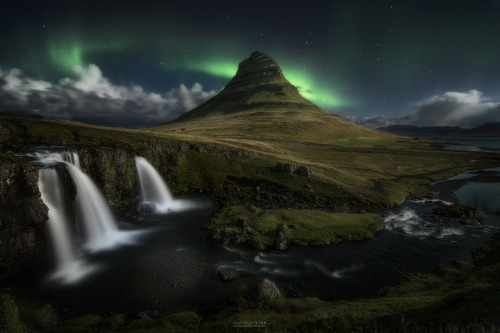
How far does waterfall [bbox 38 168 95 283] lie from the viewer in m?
21.9

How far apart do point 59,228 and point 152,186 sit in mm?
18322

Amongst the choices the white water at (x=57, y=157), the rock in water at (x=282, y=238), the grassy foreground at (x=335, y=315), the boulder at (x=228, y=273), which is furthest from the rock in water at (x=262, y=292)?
the white water at (x=57, y=157)

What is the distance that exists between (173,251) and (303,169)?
3448 centimetres

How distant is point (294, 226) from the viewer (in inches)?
1187

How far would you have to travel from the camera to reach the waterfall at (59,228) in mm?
21859

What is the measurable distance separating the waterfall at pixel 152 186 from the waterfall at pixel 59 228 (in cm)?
1424

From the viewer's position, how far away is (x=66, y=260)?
23203 millimetres

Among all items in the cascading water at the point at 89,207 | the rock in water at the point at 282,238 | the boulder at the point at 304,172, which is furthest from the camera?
the boulder at the point at 304,172

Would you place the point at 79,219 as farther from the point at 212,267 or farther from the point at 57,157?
the point at 212,267

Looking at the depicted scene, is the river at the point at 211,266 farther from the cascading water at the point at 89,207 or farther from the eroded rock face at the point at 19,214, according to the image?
the cascading water at the point at 89,207

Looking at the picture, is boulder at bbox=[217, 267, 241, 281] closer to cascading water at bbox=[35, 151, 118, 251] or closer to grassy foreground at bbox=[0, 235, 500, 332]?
grassy foreground at bbox=[0, 235, 500, 332]

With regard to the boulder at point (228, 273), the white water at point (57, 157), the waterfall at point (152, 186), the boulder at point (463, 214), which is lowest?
the boulder at point (463, 214)

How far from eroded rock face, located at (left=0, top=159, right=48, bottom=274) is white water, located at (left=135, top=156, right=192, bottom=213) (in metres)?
16.7

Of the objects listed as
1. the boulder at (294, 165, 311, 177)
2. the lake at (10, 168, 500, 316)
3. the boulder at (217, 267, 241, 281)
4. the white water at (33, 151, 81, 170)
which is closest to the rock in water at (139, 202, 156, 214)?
the lake at (10, 168, 500, 316)
